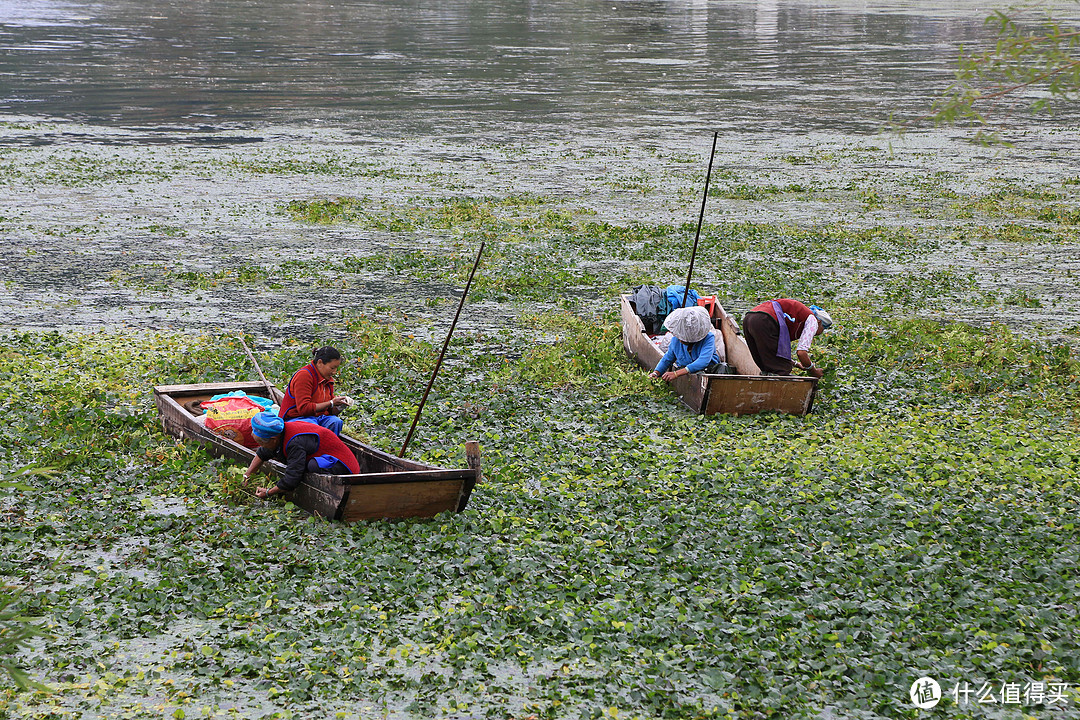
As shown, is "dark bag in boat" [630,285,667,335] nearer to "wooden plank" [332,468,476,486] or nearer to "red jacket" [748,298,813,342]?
"red jacket" [748,298,813,342]

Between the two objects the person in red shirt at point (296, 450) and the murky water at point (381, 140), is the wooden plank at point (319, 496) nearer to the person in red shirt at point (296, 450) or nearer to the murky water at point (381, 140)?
the person in red shirt at point (296, 450)

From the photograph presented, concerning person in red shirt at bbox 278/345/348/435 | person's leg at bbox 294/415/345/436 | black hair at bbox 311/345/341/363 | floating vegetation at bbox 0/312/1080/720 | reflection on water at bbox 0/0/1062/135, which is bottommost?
floating vegetation at bbox 0/312/1080/720

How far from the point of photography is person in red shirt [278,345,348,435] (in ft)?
40.8

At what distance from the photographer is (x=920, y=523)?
40.8 feet

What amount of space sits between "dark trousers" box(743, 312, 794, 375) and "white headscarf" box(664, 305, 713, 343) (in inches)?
25.8

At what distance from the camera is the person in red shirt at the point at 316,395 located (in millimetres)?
12422

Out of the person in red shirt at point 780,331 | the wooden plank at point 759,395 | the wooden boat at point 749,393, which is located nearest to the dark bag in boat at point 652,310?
the person in red shirt at point 780,331

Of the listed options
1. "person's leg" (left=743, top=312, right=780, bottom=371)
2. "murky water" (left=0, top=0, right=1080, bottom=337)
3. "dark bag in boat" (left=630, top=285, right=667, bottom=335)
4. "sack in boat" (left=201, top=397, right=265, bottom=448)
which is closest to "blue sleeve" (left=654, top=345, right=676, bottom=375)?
"person's leg" (left=743, top=312, right=780, bottom=371)

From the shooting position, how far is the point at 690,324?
16250 mm

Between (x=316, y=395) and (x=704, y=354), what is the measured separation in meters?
6.40

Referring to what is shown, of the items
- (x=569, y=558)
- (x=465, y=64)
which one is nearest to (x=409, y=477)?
(x=569, y=558)

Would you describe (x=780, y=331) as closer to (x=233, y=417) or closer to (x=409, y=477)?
(x=409, y=477)

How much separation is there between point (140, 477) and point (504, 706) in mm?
6199

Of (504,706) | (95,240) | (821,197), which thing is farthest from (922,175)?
(504,706)
